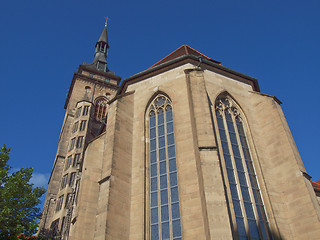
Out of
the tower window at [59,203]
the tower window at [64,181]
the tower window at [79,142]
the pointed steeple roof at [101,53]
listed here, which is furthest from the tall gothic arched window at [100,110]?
the tower window at [59,203]

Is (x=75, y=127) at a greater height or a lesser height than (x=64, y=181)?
greater

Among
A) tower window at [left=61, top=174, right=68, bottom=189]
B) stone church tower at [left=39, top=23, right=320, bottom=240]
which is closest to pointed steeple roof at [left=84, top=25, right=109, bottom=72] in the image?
tower window at [left=61, top=174, right=68, bottom=189]

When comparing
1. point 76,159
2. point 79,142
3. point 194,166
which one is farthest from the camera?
point 79,142

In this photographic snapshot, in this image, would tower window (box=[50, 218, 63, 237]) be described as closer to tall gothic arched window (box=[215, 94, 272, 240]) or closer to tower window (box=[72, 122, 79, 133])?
tower window (box=[72, 122, 79, 133])

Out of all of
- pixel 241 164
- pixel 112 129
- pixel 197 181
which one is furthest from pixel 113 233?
pixel 241 164

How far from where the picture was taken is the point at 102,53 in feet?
146

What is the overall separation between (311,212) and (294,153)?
2.44 meters

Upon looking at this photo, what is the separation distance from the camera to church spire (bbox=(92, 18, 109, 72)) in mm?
41575

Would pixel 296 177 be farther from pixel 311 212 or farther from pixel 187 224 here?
pixel 187 224

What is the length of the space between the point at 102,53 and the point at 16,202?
33.5 m

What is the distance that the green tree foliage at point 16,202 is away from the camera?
40.7ft

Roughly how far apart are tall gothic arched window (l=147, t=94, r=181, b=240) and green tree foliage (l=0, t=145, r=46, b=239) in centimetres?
515

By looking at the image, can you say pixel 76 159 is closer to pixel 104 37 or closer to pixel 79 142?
pixel 79 142

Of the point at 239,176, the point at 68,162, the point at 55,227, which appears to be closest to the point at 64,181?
the point at 68,162
